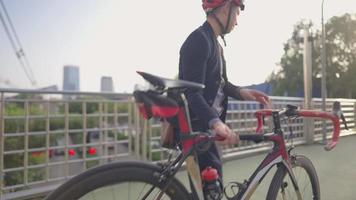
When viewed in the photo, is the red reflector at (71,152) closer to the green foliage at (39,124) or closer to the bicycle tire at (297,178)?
the green foliage at (39,124)

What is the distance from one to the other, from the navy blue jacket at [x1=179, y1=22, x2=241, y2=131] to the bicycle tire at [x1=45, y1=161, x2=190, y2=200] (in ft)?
0.94

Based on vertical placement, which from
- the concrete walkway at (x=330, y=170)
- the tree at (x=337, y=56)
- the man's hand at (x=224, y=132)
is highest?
the tree at (x=337, y=56)

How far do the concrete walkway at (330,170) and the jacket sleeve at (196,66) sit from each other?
21.8 inches

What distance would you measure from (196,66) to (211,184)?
1.52ft

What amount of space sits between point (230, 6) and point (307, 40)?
5.65 m

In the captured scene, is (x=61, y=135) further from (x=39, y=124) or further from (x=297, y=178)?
(x=297, y=178)

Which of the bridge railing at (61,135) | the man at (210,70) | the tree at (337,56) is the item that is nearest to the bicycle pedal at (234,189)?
the man at (210,70)

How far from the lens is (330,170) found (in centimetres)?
425

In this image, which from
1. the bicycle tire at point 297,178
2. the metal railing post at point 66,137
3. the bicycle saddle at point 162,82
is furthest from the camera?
the metal railing post at point 66,137

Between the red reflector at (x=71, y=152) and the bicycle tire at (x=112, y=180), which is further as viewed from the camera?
the red reflector at (x=71, y=152)

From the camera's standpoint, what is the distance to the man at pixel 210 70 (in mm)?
1328

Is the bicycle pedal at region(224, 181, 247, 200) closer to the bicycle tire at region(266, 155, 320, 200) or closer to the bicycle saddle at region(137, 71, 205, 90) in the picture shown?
the bicycle tire at region(266, 155, 320, 200)

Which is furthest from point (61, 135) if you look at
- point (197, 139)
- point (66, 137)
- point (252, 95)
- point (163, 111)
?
point (163, 111)

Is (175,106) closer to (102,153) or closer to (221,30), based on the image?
(221,30)
